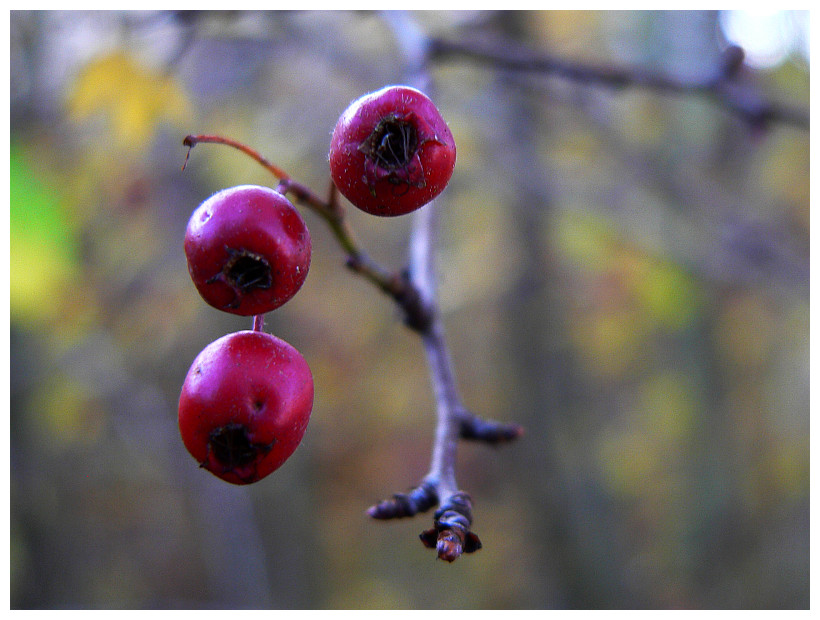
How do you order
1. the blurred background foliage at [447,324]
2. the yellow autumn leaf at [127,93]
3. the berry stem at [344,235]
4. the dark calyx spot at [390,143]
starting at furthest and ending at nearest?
1. the blurred background foliage at [447,324]
2. the yellow autumn leaf at [127,93]
3. the berry stem at [344,235]
4. the dark calyx spot at [390,143]

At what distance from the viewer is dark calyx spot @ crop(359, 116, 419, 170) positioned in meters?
0.82

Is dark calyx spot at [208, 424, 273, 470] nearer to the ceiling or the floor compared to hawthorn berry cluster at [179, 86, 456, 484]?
nearer to the floor

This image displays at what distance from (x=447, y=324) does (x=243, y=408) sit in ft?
24.0

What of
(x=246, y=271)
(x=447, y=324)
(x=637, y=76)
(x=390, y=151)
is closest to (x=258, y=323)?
(x=246, y=271)

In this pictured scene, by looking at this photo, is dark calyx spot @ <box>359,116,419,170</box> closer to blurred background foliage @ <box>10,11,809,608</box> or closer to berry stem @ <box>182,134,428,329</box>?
berry stem @ <box>182,134,428,329</box>

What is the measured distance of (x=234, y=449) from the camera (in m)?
0.89

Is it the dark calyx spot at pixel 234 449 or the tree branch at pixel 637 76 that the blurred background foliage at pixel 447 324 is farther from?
the dark calyx spot at pixel 234 449

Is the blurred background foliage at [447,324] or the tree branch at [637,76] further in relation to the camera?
the blurred background foliage at [447,324]

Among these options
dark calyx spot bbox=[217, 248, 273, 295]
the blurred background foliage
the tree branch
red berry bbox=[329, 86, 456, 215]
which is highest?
the blurred background foliage

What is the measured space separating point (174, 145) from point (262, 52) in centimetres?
91

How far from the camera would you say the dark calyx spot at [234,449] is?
0.88 metres

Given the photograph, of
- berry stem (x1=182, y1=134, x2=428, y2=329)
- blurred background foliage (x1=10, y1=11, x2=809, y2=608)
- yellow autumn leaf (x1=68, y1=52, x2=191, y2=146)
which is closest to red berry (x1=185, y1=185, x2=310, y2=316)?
berry stem (x1=182, y1=134, x2=428, y2=329)

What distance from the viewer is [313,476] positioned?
23.2 ft

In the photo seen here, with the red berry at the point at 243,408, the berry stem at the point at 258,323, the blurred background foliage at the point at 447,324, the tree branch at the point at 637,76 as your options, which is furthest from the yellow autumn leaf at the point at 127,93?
the red berry at the point at 243,408
